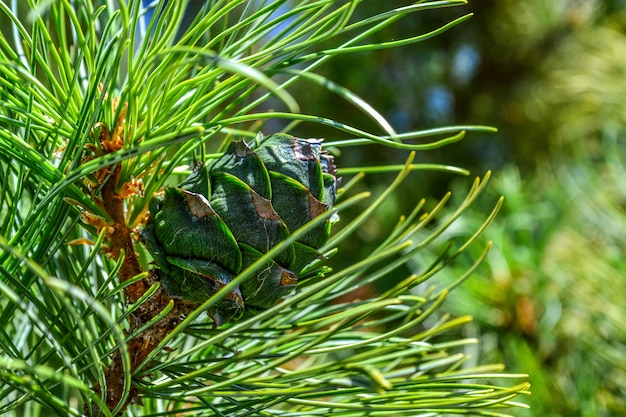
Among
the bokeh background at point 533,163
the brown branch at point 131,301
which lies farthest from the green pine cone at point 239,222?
the bokeh background at point 533,163

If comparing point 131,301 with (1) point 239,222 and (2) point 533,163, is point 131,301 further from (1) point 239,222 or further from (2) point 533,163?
(2) point 533,163

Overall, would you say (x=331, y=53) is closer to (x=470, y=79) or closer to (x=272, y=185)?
(x=272, y=185)

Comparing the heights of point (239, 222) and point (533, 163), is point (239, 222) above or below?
above

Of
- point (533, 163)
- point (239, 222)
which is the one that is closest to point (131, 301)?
point (239, 222)

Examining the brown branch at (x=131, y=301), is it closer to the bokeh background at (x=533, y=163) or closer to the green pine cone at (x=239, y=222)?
the green pine cone at (x=239, y=222)

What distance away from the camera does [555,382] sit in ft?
1.85

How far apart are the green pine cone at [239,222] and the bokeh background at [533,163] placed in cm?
35

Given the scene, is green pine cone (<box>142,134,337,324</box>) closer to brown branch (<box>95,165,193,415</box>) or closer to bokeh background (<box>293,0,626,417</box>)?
brown branch (<box>95,165,193,415</box>)

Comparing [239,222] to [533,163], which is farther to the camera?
[533,163]

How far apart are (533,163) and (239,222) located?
45.9 inches

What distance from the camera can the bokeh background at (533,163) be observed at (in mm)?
579

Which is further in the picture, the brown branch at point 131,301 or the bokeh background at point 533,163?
the bokeh background at point 533,163

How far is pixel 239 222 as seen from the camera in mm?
239

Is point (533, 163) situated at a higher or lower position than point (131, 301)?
lower
